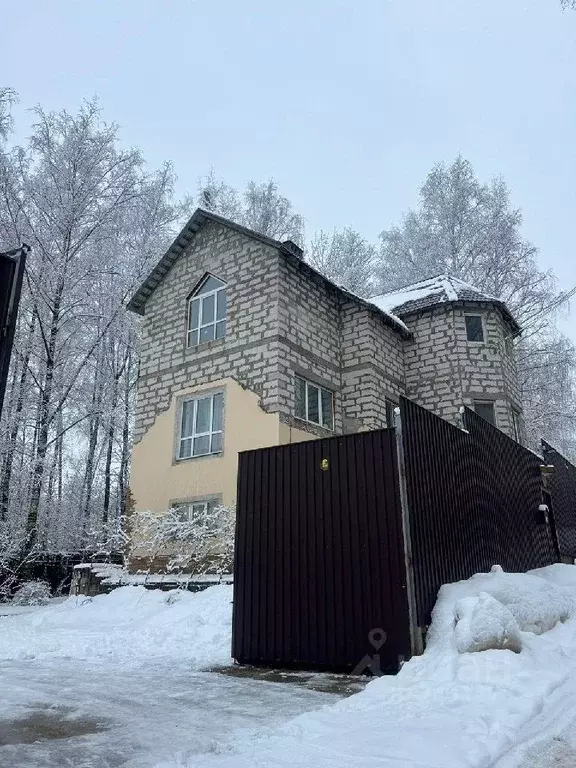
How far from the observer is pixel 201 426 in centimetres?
1383

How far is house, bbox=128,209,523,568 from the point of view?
13.1 metres

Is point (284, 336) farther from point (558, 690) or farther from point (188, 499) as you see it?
point (558, 690)

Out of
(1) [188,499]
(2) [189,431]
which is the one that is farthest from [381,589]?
(2) [189,431]

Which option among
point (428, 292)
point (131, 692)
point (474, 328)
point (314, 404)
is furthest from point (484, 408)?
point (131, 692)

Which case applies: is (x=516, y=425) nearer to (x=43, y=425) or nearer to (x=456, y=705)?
(x=456, y=705)

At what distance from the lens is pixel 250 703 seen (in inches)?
183

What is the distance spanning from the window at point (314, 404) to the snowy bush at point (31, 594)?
26.5 ft

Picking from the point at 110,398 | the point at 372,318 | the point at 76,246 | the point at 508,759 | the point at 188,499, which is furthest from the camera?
the point at 110,398

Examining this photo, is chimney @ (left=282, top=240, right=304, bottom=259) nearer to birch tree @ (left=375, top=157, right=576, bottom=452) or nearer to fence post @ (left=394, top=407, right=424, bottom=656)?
fence post @ (left=394, top=407, right=424, bottom=656)

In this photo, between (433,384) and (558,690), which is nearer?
(558,690)

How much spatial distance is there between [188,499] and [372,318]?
7.12 metres

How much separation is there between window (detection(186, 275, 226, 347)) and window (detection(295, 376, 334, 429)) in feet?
8.27

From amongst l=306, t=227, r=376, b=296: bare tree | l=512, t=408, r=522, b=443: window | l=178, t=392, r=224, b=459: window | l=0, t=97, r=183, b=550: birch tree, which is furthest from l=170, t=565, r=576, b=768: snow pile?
l=306, t=227, r=376, b=296: bare tree

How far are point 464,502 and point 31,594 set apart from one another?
38.0ft
